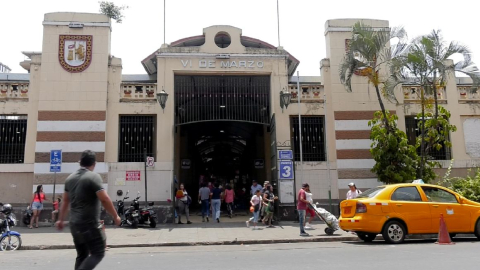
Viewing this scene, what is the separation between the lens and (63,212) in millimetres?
5406

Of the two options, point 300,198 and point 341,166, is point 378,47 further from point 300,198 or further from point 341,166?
point 300,198

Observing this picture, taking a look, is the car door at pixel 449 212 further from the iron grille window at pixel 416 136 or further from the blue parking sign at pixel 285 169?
the iron grille window at pixel 416 136

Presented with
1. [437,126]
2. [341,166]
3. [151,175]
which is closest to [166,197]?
[151,175]

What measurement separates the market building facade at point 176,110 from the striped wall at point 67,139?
1.5 inches

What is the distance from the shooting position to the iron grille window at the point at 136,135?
55.8 feet

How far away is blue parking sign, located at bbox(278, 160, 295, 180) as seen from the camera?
1639 centimetres

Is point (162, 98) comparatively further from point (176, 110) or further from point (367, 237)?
point (367, 237)

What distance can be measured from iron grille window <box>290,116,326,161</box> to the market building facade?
0.14 feet

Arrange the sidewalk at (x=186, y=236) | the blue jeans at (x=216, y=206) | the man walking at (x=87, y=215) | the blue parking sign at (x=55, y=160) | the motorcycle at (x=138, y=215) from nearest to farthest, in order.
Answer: the man walking at (x=87, y=215) → the sidewalk at (x=186, y=236) → the motorcycle at (x=138, y=215) → the blue parking sign at (x=55, y=160) → the blue jeans at (x=216, y=206)

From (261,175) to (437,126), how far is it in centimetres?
1000

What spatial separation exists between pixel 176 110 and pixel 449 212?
1099 centimetres

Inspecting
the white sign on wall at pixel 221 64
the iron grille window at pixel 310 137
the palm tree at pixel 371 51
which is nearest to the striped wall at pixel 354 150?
the iron grille window at pixel 310 137

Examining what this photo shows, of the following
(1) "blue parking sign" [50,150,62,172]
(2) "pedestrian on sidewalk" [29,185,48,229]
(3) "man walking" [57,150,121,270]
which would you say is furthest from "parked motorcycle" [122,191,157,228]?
(3) "man walking" [57,150,121,270]

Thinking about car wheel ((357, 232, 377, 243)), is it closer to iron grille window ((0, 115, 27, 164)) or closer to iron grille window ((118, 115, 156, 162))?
iron grille window ((118, 115, 156, 162))
